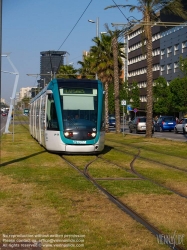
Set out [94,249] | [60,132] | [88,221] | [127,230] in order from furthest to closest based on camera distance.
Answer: [60,132], [88,221], [127,230], [94,249]

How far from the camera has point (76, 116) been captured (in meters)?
20.0

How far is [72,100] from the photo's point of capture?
20.2 metres

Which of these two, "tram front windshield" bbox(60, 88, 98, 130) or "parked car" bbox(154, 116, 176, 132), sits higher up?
"tram front windshield" bbox(60, 88, 98, 130)

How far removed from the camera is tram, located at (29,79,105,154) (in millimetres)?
19797

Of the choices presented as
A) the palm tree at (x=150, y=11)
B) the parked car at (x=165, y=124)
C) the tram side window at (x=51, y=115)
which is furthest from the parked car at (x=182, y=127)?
the tram side window at (x=51, y=115)

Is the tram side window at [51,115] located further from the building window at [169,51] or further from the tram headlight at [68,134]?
the building window at [169,51]

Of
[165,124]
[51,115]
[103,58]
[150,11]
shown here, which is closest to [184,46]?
[165,124]

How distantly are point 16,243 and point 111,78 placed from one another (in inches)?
1771

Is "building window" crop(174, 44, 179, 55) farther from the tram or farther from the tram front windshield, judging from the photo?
the tram front windshield

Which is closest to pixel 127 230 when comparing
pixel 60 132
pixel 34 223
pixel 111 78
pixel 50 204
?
pixel 34 223

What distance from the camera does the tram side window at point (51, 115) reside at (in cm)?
2017

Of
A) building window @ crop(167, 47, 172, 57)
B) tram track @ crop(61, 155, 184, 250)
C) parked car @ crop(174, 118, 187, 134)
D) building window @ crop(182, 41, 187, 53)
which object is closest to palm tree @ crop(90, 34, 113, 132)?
parked car @ crop(174, 118, 187, 134)

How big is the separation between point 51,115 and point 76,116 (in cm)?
108

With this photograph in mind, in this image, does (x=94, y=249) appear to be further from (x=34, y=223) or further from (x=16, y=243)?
(x=34, y=223)
